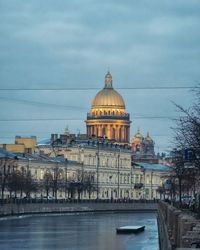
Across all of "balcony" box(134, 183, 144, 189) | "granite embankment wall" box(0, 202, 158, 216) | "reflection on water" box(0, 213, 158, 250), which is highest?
"balcony" box(134, 183, 144, 189)

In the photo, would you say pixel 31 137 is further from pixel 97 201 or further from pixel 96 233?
pixel 96 233

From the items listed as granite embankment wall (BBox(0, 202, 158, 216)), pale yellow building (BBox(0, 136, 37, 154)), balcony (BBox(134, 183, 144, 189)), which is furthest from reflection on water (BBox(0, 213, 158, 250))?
balcony (BBox(134, 183, 144, 189))

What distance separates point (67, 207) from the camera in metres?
119

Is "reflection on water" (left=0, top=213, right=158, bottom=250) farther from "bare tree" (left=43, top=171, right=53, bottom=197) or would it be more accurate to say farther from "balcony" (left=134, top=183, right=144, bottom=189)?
"balcony" (left=134, top=183, right=144, bottom=189)

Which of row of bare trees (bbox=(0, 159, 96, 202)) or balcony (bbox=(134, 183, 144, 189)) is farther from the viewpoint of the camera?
balcony (bbox=(134, 183, 144, 189))

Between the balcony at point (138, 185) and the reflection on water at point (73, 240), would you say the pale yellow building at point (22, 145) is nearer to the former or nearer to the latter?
the balcony at point (138, 185)

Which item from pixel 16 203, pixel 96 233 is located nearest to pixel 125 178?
pixel 16 203

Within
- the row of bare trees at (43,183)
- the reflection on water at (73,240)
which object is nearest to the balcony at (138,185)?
the row of bare trees at (43,183)

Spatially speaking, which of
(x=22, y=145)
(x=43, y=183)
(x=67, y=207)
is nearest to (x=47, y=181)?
(x=43, y=183)

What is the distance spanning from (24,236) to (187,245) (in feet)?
145

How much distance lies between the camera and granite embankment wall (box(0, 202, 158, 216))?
9925cm

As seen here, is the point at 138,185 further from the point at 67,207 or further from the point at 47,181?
the point at 67,207

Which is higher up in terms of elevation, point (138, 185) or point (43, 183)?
point (138, 185)

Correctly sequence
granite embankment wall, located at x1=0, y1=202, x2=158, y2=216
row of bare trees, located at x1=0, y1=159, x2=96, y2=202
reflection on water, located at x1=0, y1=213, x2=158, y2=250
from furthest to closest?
1. row of bare trees, located at x1=0, y1=159, x2=96, y2=202
2. granite embankment wall, located at x1=0, y1=202, x2=158, y2=216
3. reflection on water, located at x1=0, y1=213, x2=158, y2=250
